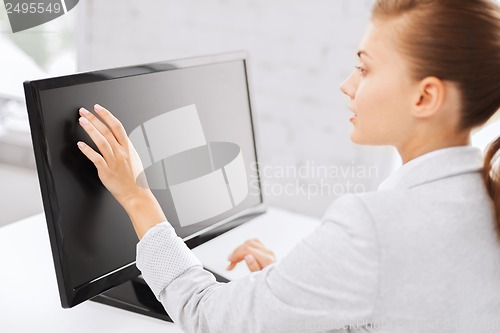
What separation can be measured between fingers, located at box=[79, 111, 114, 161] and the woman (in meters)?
0.19

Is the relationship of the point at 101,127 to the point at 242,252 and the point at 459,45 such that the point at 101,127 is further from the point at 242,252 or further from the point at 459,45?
the point at 459,45

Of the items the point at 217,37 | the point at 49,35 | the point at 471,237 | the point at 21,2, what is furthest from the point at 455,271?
the point at 49,35

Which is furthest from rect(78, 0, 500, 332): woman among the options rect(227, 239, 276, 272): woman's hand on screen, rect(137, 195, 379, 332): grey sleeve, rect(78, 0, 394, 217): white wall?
rect(78, 0, 394, 217): white wall

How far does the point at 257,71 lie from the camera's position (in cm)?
154

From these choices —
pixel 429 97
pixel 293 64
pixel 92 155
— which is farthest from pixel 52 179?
pixel 293 64

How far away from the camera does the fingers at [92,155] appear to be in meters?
0.80

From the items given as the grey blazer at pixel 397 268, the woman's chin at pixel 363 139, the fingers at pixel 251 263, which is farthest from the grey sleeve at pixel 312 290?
the fingers at pixel 251 263

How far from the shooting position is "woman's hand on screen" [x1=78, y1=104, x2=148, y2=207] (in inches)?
31.9

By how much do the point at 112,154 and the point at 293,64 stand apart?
30.2 inches

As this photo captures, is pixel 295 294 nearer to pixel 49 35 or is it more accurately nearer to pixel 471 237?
pixel 471 237

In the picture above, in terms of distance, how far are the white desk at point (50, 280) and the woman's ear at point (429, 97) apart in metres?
0.51

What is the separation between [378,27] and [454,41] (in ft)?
0.37

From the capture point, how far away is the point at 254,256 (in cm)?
103

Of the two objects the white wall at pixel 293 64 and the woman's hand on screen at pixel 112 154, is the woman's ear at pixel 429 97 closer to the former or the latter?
the woman's hand on screen at pixel 112 154
